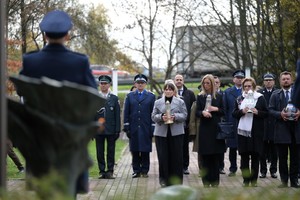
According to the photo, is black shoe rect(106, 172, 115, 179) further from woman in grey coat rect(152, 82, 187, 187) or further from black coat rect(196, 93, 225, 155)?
black coat rect(196, 93, 225, 155)

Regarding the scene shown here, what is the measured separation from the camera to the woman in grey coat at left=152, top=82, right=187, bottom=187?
1360cm

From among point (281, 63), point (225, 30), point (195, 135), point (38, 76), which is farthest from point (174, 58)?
point (38, 76)

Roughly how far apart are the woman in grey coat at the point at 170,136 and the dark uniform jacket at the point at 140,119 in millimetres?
2303

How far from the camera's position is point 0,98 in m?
5.72

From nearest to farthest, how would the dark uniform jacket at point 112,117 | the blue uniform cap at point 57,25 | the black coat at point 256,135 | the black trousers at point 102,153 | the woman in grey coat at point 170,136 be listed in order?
the blue uniform cap at point 57,25 < the black coat at point 256,135 < the woman in grey coat at point 170,136 < the black trousers at point 102,153 < the dark uniform jacket at point 112,117

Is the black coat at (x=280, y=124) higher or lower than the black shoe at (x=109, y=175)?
higher

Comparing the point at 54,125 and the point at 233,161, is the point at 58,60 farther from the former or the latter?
the point at 233,161

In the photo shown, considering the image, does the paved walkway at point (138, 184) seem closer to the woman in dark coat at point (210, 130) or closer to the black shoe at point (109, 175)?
the black shoe at point (109, 175)

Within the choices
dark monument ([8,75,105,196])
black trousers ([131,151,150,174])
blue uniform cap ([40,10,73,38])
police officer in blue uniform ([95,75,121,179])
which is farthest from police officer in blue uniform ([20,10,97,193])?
black trousers ([131,151,150,174])

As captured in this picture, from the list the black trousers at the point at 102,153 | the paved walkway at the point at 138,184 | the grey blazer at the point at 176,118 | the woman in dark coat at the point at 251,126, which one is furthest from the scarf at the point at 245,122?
the black trousers at the point at 102,153

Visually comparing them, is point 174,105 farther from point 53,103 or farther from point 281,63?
point 281,63

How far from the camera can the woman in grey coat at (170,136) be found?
44.6 feet

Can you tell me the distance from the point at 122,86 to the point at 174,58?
748 inches

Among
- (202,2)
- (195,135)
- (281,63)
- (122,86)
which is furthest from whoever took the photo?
(122,86)
